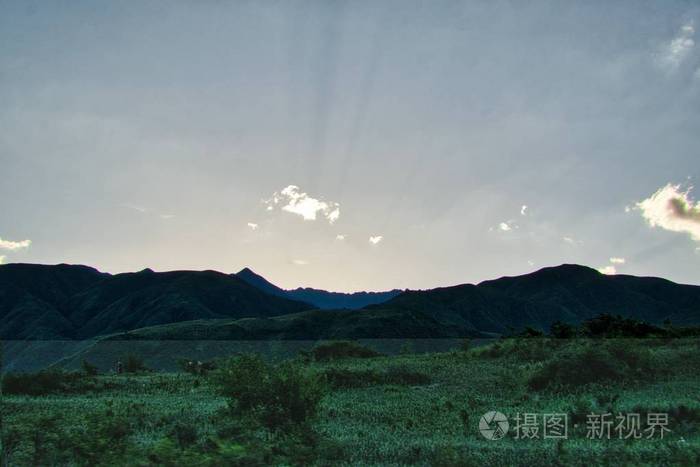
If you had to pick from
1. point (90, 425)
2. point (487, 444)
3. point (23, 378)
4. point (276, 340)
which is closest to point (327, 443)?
point (487, 444)

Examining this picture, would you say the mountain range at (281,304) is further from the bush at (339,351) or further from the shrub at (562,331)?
the shrub at (562,331)

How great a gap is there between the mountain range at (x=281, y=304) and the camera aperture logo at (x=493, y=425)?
72.8 m

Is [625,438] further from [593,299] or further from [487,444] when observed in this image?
[593,299]

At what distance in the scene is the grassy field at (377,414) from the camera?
1268 centimetres

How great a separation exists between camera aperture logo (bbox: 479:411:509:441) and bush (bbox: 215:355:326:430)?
5.02 metres

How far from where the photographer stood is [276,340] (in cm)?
8506

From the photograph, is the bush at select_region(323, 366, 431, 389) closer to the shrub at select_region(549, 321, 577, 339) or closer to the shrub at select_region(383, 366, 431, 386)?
the shrub at select_region(383, 366, 431, 386)

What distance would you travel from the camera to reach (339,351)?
4581 cm

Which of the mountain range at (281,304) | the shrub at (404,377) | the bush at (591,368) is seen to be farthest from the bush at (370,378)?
the mountain range at (281,304)

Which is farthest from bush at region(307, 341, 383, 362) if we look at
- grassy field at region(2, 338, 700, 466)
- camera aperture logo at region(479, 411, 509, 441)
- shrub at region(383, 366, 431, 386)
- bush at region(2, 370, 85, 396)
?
camera aperture logo at region(479, 411, 509, 441)

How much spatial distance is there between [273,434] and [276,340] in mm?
70641

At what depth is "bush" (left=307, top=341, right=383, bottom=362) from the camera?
4500cm

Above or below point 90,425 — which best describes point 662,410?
above

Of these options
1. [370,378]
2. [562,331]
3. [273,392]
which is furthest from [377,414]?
[562,331]
